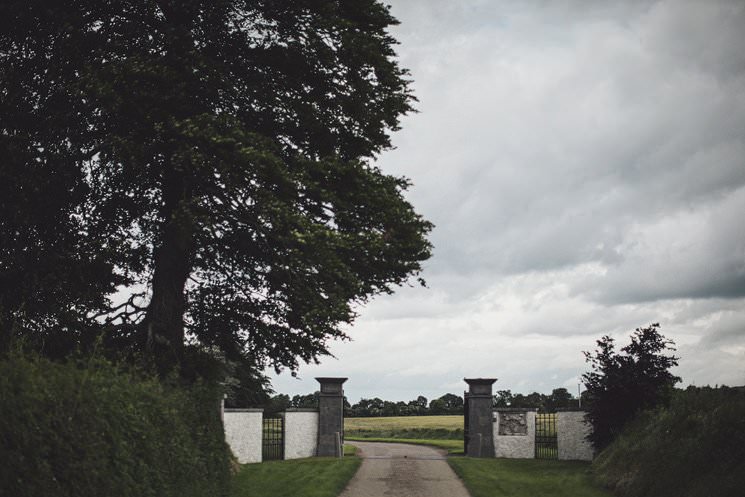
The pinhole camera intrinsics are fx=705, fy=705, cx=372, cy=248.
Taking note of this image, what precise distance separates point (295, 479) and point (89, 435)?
41.2ft

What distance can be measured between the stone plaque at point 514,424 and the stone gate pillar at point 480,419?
2.06 feet

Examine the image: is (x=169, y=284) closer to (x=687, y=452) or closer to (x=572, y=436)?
(x=687, y=452)

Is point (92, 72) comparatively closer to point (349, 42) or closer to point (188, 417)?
point (349, 42)

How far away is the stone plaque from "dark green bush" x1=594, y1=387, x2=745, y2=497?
27.3 ft

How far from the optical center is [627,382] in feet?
77.7

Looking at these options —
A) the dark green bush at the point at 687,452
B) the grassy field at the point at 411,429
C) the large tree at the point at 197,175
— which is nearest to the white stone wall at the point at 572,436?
the dark green bush at the point at 687,452

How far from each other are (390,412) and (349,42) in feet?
212

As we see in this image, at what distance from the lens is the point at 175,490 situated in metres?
10.7

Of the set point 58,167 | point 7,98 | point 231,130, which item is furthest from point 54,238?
point 231,130

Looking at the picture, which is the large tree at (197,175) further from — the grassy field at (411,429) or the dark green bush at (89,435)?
the grassy field at (411,429)

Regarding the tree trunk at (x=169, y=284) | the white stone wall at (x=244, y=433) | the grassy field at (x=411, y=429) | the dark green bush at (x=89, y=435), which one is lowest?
the grassy field at (x=411, y=429)

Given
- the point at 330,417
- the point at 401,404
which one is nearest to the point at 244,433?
the point at 330,417

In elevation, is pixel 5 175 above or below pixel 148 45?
below

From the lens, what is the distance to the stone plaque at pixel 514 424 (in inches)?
1186
